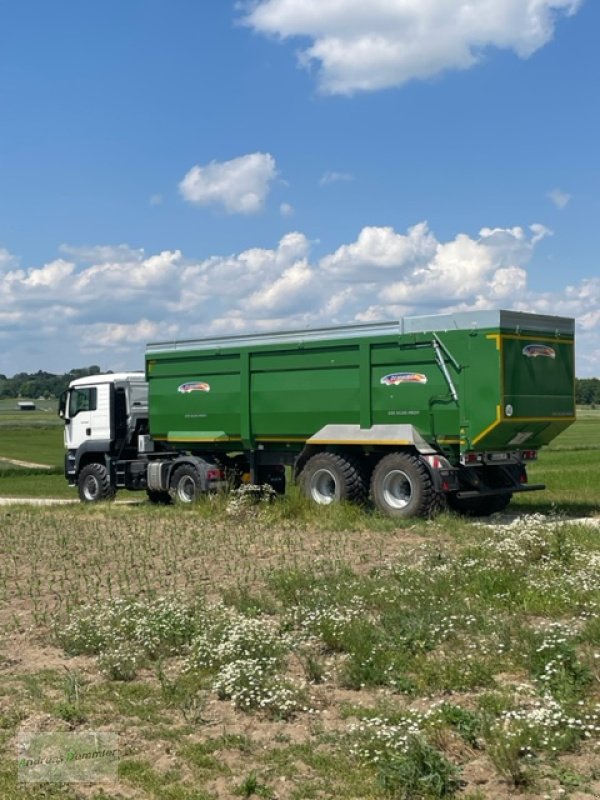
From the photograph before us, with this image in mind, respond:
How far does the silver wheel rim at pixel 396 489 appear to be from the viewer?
55.7ft

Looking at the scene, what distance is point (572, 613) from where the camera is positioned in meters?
8.43

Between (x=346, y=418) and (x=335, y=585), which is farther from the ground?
(x=346, y=418)

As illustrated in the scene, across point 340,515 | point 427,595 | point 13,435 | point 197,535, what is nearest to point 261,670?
point 427,595

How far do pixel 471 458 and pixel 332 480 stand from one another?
2673mm

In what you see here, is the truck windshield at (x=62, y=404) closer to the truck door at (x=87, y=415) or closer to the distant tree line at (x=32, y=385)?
the truck door at (x=87, y=415)

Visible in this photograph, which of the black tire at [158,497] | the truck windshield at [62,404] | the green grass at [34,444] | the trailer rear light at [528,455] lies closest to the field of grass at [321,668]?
the trailer rear light at [528,455]

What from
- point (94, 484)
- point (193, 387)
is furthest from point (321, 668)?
point (94, 484)

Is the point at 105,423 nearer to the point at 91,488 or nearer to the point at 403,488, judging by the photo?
the point at 91,488

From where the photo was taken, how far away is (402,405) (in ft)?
56.2

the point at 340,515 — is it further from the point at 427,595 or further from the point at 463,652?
the point at 463,652

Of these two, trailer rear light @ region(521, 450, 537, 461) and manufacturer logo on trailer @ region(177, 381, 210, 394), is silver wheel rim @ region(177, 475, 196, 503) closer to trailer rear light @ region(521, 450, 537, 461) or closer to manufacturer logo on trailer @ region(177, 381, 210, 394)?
manufacturer logo on trailer @ region(177, 381, 210, 394)

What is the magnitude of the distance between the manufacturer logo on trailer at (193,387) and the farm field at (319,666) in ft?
26.1

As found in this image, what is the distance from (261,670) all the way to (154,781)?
5.21 feet

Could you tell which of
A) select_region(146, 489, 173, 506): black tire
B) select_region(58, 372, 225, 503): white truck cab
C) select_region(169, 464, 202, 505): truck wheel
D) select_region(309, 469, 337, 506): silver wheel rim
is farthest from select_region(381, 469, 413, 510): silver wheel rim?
select_region(146, 489, 173, 506): black tire
